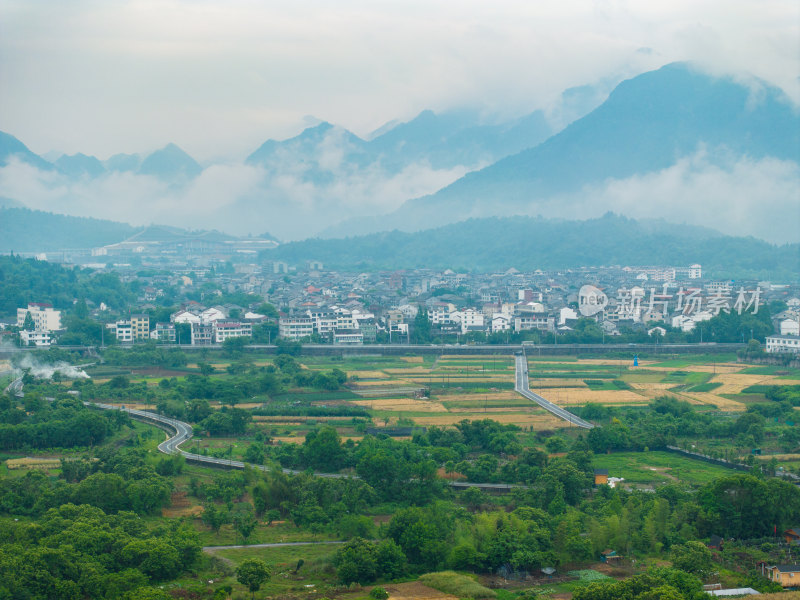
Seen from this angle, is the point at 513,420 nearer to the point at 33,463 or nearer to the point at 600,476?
the point at 600,476

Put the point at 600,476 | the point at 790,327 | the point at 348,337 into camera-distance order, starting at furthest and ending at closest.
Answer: the point at 790,327 < the point at 348,337 < the point at 600,476

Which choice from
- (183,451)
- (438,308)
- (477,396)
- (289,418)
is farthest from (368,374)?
(438,308)

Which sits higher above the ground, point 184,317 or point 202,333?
point 184,317

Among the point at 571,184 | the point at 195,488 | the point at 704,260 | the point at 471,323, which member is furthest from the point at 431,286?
the point at 571,184

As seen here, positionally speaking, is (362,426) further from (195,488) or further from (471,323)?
(471,323)

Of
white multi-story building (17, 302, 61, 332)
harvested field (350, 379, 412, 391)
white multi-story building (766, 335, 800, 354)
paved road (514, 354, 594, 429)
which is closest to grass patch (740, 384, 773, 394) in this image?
paved road (514, 354, 594, 429)

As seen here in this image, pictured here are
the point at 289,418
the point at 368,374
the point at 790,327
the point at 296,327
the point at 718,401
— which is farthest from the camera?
the point at 296,327
